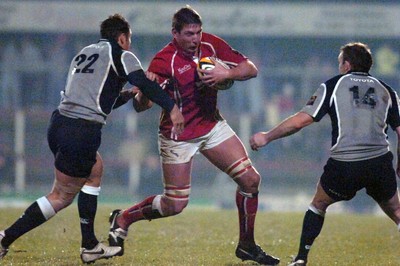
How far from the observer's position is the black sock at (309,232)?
315 inches

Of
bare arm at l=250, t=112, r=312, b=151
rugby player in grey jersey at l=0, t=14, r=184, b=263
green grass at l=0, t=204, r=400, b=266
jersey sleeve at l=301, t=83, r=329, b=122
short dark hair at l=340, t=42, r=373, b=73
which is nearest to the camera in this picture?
bare arm at l=250, t=112, r=312, b=151

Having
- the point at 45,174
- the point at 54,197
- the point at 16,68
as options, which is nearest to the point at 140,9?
the point at 16,68

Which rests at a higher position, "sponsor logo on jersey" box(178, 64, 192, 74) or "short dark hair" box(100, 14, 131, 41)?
"short dark hair" box(100, 14, 131, 41)

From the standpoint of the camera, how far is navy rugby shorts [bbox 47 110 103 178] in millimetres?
8102

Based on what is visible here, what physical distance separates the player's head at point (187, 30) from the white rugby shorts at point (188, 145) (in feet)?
2.68

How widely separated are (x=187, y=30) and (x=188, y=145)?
1098 millimetres

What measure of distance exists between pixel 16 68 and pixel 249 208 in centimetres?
2487

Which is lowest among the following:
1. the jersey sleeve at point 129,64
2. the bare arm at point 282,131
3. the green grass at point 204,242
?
the green grass at point 204,242

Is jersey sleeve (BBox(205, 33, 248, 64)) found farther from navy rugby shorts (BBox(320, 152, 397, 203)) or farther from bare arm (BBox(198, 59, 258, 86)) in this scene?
navy rugby shorts (BBox(320, 152, 397, 203))

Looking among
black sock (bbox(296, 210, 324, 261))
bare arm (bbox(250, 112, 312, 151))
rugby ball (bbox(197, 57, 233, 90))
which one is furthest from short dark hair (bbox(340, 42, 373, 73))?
black sock (bbox(296, 210, 324, 261))

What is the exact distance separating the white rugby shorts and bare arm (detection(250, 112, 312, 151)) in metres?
1.17

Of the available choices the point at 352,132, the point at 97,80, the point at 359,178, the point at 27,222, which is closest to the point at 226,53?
the point at 97,80

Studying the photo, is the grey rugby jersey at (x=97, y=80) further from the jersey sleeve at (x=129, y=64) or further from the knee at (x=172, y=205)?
the knee at (x=172, y=205)

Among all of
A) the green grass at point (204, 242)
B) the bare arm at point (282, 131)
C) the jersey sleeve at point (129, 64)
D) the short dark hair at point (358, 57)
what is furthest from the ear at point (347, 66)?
the green grass at point (204, 242)
